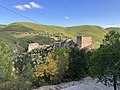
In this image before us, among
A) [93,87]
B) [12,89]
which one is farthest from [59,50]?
[12,89]

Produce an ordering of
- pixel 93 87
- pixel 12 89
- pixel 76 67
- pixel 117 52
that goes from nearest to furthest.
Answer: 1. pixel 117 52
2. pixel 12 89
3. pixel 93 87
4. pixel 76 67

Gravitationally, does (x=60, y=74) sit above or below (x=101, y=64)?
below

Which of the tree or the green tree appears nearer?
the tree

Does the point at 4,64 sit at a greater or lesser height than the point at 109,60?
lesser

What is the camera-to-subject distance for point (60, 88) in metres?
32.9

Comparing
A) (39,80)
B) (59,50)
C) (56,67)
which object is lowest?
(39,80)

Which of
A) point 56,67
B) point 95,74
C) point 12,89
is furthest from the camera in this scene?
point 56,67

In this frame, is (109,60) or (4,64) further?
(4,64)

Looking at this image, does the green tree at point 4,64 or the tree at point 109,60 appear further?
the green tree at point 4,64

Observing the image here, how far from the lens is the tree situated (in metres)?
24.4

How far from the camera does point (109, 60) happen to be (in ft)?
80.2

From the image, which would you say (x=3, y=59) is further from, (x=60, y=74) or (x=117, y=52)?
(x=117, y=52)

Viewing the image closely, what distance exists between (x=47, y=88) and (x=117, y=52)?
12046mm

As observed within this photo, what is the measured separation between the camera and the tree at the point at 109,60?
2441cm
